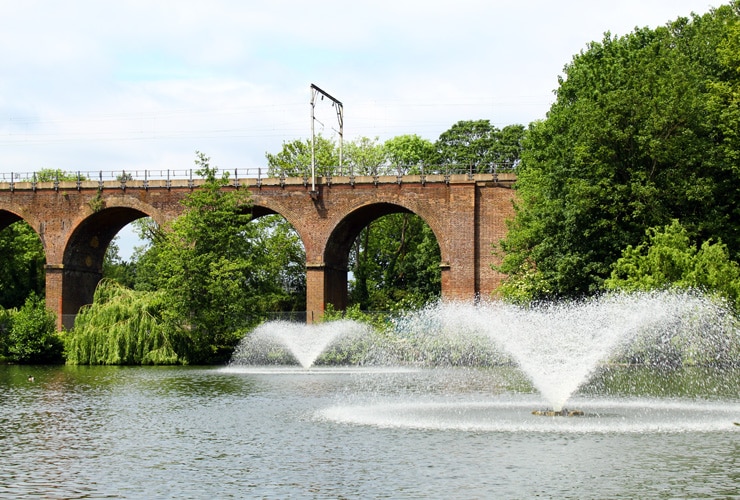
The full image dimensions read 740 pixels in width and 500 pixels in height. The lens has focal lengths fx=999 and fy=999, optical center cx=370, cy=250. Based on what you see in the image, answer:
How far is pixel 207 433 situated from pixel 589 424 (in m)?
6.96

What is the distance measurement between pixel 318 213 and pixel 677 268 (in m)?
20.0

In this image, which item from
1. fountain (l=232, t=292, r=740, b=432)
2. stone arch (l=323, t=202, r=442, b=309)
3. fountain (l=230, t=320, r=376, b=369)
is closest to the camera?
fountain (l=232, t=292, r=740, b=432)

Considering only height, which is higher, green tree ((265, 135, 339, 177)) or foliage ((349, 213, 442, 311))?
green tree ((265, 135, 339, 177))

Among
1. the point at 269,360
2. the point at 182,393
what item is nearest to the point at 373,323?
the point at 269,360

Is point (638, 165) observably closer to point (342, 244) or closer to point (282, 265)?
point (342, 244)

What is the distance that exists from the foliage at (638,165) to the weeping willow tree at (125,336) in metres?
14.3

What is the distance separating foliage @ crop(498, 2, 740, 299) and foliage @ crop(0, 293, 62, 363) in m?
19.7

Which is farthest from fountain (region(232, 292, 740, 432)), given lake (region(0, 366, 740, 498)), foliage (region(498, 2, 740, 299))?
foliage (region(498, 2, 740, 299))

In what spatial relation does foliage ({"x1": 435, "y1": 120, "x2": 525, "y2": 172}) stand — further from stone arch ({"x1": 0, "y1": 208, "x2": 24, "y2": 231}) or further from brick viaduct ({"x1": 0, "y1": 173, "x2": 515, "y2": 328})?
stone arch ({"x1": 0, "y1": 208, "x2": 24, "y2": 231})

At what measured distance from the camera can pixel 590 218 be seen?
37906mm

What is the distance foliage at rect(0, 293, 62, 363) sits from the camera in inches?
1651

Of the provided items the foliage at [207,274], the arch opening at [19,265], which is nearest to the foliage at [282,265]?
the foliage at [207,274]

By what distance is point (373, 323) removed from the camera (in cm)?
4197

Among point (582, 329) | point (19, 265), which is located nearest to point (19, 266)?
point (19, 265)
